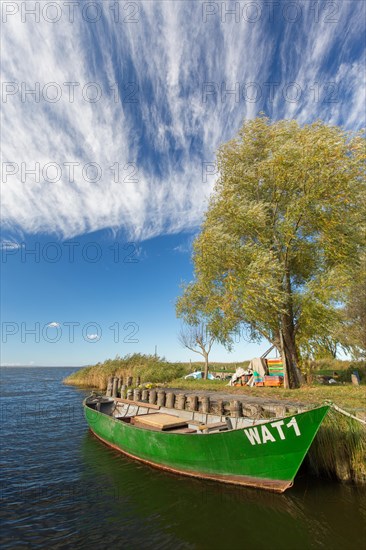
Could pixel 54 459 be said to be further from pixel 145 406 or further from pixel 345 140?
pixel 345 140

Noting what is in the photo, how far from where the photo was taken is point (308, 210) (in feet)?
55.6

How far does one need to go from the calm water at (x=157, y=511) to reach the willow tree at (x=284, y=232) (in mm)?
9832

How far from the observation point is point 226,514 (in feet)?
23.2

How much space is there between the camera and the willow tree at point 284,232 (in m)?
16.7

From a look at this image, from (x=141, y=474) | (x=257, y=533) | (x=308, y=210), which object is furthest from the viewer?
(x=308, y=210)

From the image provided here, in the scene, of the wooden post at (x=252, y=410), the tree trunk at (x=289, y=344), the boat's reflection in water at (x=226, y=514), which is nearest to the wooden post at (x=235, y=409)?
the wooden post at (x=252, y=410)

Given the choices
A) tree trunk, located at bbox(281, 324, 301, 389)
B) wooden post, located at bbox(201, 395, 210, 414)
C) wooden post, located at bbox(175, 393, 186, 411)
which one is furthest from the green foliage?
wooden post, located at bbox(175, 393, 186, 411)

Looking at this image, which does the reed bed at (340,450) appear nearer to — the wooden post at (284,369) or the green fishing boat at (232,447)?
the green fishing boat at (232,447)

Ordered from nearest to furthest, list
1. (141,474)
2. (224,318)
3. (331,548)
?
1. (331,548)
2. (141,474)
3. (224,318)

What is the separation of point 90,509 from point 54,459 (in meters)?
5.16

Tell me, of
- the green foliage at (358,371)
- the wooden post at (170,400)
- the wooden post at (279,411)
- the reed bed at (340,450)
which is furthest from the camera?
the green foliage at (358,371)

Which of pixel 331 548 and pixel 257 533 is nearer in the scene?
pixel 331 548

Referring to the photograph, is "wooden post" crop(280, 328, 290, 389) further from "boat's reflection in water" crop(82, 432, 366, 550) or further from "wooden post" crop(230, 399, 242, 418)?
"boat's reflection in water" crop(82, 432, 366, 550)

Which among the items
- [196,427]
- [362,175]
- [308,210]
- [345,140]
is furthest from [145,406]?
[345,140]
